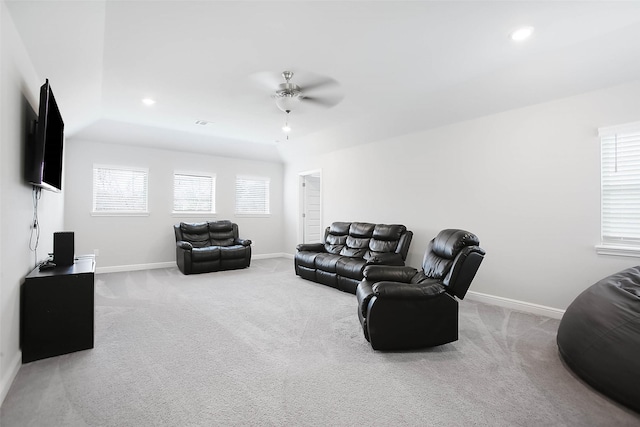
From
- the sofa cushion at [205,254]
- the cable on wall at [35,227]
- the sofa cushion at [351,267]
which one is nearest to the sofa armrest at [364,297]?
the sofa cushion at [351,267]

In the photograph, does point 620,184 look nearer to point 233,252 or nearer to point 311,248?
point 311,248

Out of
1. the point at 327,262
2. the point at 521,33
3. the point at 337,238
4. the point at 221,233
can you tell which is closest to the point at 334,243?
the point at 337,238

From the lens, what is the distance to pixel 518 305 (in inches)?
152

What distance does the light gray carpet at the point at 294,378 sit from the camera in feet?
6.00

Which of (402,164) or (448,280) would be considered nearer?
(448,280)

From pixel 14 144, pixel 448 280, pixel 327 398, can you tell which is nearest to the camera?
pixel 327 398

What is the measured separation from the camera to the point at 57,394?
2033 millimetres

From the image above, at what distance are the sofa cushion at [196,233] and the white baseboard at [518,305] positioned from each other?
4.96m

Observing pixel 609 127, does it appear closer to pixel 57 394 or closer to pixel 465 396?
pixel 465 396

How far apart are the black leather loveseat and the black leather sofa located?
1436 millimetres

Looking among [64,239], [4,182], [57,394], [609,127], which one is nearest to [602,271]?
[609,127]

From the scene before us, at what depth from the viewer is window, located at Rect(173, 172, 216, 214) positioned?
22.3 ft

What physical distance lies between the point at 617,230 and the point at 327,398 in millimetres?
3403

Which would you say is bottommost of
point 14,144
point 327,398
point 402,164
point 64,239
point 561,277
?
point 327,398
